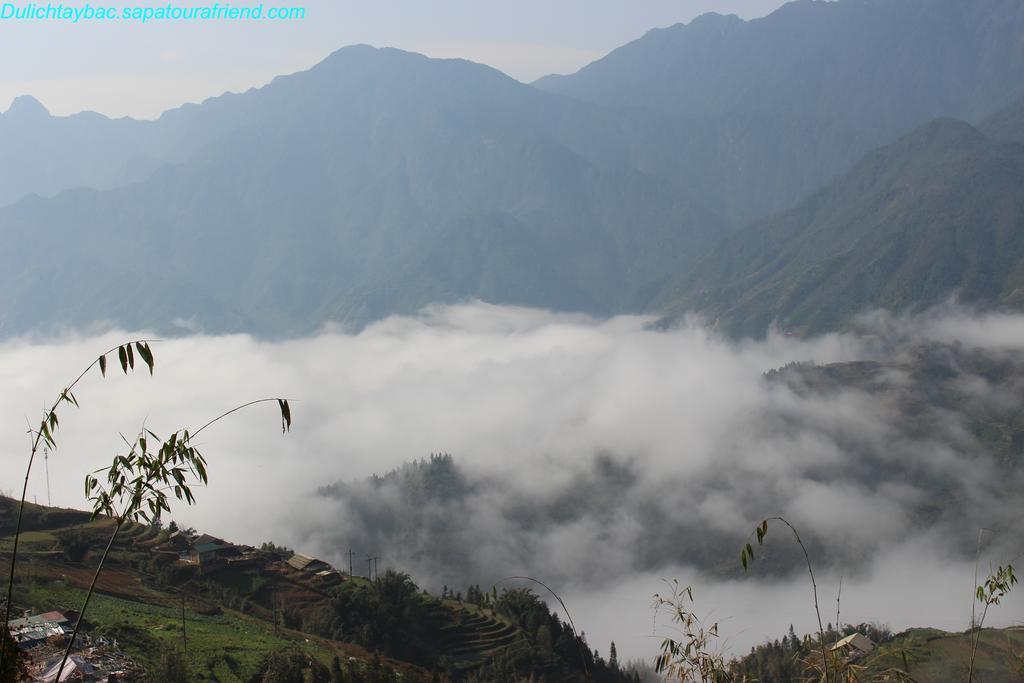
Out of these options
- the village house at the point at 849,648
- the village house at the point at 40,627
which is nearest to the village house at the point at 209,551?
the village house at the point at 40,627

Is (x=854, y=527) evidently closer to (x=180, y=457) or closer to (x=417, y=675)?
(x=417, y=675)

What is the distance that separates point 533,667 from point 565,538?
135128 millimetres

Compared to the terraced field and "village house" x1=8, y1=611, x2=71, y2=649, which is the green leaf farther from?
the terraced field

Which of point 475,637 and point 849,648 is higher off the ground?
point 475,637

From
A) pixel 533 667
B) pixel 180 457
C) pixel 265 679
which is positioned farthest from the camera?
pixel 533 667

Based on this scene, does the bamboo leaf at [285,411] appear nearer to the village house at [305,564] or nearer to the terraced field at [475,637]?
the terraced field at [475,637]

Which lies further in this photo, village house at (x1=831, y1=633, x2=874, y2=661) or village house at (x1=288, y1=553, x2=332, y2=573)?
village house at (x1=288, y1=553, x2=332, y2=573)

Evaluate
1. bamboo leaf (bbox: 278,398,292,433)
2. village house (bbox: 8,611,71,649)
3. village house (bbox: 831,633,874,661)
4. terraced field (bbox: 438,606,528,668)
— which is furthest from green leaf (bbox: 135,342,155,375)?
terraced field (bbox: 438,606,528,668)

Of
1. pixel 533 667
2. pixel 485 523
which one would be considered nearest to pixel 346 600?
pixel 533 667

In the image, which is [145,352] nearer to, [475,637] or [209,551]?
[209,551]

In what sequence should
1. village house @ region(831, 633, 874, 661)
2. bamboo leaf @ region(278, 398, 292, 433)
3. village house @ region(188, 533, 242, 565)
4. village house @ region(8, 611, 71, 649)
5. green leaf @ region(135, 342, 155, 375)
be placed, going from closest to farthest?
bamboo leaf @ region(278, 398, 292, 433)
green leaf @ region(135, 342, 155, 375)
village house @ region(831, 633, 874, 661)
village house @ region(8, 611, 71, 649)
village house @ region(188, 533, 242, 565)

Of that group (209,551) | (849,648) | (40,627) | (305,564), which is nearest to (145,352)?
(849,648)

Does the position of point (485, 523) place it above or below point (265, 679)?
above

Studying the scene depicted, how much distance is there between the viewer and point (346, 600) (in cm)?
6594
